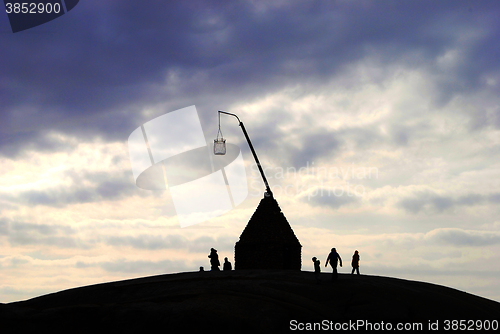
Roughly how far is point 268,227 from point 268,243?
3.67ft

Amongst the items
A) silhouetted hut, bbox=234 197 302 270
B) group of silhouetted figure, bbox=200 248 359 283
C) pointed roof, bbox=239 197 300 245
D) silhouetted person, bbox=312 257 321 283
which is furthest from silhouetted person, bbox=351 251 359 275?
pointed roof, bbox=239 197 300 245

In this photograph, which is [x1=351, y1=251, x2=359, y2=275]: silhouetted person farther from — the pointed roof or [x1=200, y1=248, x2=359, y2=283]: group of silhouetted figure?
the pointed roof

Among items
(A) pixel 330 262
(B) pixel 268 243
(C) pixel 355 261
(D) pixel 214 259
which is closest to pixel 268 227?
(B) pixel 268 243

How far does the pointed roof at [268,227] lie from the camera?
33.5 m

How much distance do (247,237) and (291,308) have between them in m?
16.5

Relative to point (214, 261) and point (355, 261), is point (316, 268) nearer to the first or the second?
point (355, 261)

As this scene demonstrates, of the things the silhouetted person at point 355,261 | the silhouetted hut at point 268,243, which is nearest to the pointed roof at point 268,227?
the silhouetted hut at point 268,243

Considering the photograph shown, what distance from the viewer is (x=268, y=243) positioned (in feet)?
109

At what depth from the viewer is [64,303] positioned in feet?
75.3

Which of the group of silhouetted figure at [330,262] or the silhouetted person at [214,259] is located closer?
the group of silhouetted figure at [330,262]

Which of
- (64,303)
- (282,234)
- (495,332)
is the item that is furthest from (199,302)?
(282,234)

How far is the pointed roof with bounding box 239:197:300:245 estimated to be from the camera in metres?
33.5

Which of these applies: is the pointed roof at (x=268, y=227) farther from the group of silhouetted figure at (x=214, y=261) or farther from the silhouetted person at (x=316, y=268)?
the silhouetted person at (x=316, y=268)

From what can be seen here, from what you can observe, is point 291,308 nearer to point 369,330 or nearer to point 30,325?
point 369,330
